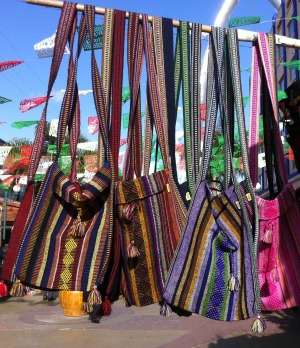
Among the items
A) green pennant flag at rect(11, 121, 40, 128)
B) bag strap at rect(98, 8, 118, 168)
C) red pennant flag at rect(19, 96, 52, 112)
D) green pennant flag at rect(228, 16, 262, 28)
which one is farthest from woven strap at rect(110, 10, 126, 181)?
green pennant flag at rect(11, 121, 40, 128)

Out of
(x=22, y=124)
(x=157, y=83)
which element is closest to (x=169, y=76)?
(x=157, y=83)

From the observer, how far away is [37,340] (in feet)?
21.3

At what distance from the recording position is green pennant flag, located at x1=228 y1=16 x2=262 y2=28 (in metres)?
7.61

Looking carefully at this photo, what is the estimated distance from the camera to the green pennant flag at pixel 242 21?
300 inches

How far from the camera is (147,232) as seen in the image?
183cm

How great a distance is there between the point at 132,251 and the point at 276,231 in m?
0.62

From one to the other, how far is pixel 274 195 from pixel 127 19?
41.4 inches

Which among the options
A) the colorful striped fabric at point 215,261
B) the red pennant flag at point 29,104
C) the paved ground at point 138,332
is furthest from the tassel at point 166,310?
the red pennant flag at point 29,104

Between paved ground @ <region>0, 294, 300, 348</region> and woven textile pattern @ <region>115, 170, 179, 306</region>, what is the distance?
13.5ft

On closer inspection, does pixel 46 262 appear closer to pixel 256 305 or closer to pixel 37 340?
pixel 256 305

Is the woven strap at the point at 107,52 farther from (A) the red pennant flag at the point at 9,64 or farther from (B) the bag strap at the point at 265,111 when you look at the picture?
(A) the red pennant flag at the point at 9,64

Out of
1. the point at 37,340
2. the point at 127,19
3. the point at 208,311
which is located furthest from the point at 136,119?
the point at 37,340

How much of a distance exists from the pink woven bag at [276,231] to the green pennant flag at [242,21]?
602cm

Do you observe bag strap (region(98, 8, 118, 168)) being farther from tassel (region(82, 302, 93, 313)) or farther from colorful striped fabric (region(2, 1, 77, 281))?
tassel (region(82, 302, 93, 313))
